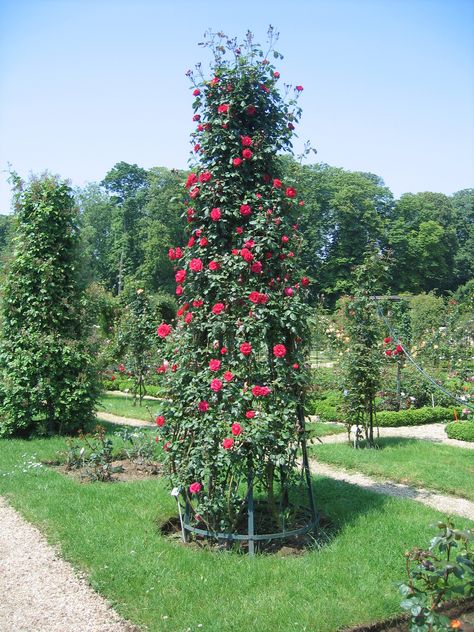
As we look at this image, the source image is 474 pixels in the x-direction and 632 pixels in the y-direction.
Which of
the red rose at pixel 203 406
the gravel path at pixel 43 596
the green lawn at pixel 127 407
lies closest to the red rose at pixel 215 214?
the red rose at pixel 203 406

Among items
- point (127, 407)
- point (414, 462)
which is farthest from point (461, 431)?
point (127, 407)

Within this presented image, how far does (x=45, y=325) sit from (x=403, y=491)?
244 inches

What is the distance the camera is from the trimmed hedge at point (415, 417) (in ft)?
37.9

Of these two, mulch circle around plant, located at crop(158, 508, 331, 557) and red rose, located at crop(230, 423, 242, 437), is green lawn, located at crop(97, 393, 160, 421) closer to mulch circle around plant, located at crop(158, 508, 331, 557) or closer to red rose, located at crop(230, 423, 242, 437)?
mulch circle around plant, located at crop(158, 508, 331, 557)

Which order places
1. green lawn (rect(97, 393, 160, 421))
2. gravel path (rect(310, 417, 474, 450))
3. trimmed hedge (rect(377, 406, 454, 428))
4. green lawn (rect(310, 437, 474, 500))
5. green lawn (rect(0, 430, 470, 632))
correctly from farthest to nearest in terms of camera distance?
green lawn (rect(97, 393, 160, 421))
trimmed hedge (rect(377, 406, 454, 428))
gravel path (rect(310, 417, 474, 450))
green lawn (rect(310, 437, 474, 500))
green lawn (rect(0, 430, 470, 632))

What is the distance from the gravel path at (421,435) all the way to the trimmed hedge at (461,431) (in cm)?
9

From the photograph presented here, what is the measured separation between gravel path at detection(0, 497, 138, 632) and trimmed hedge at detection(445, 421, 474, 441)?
7.53 m

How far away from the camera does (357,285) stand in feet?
30.2

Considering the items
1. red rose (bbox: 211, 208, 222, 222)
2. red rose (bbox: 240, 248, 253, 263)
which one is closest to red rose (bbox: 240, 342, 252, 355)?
red rose (bbox: 240, 248, 253, 263)

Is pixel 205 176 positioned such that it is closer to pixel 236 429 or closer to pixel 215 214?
pixel 215 214

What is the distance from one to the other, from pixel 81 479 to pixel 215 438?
309cm

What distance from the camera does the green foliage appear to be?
9.41m

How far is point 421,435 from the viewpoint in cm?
1059

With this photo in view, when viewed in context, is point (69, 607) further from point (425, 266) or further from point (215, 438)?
point (425, 266)
